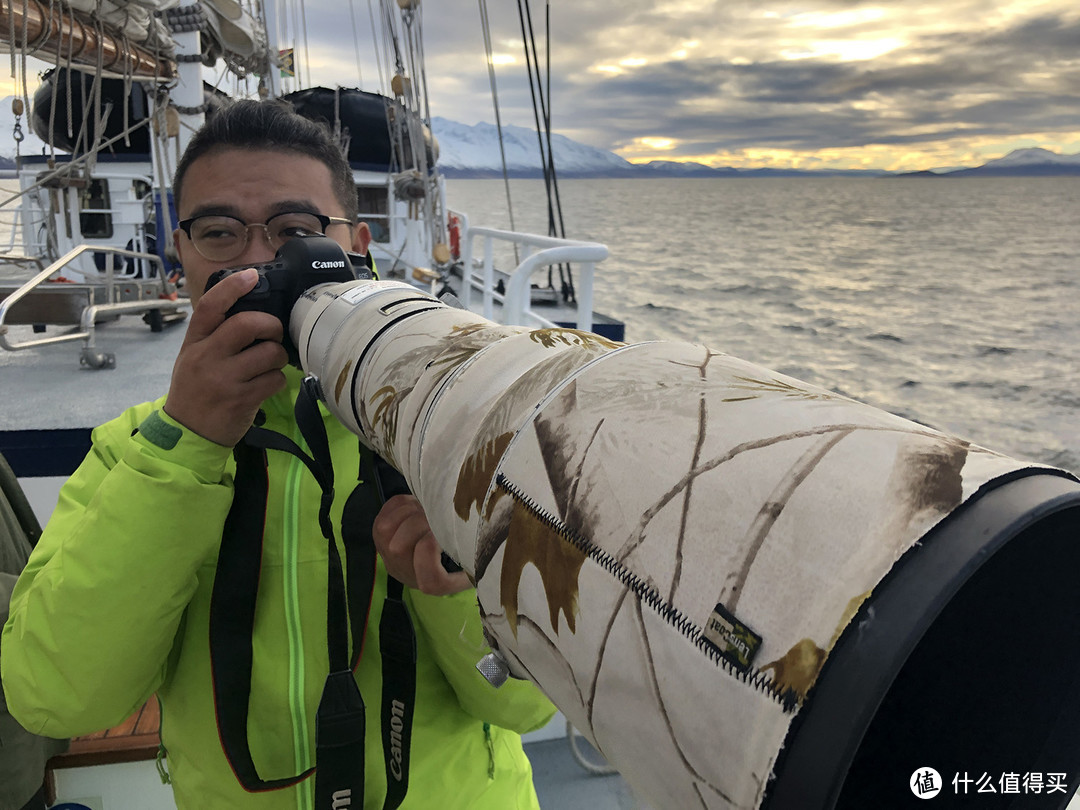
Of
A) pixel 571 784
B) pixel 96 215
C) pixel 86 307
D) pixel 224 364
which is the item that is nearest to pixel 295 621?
pixel 224 364

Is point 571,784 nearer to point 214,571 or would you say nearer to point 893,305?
point 214,571

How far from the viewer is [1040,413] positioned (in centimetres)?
1106

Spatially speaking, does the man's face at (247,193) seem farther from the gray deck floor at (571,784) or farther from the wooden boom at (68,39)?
the wooden boom at (68,39)

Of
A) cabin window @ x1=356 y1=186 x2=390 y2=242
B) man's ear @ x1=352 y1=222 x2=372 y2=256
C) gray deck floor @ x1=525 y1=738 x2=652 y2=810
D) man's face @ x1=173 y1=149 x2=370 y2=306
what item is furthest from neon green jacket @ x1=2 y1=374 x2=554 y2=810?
cabin window @ x1=356 y1=186 x2=390 y2=242

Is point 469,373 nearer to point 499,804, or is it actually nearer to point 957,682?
point 957,682

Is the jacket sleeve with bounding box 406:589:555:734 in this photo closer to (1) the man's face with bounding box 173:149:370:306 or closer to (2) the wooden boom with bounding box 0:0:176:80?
(1) the man's face with bounding box 173:149:370:306

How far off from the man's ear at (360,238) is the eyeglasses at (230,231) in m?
0.13

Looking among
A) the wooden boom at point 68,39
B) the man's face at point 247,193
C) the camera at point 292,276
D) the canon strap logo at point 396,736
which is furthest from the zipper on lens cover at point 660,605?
the wooden boom at point 68,39

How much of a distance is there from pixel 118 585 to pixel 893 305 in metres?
19.4

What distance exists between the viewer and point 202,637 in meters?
0.86

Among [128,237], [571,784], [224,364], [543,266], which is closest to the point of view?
[224,364]

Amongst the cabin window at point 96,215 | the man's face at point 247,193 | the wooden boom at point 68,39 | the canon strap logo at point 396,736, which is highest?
the wooden boom at point 68,39

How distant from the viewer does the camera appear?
28.5 inches

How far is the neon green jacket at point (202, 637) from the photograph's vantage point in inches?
28.0
